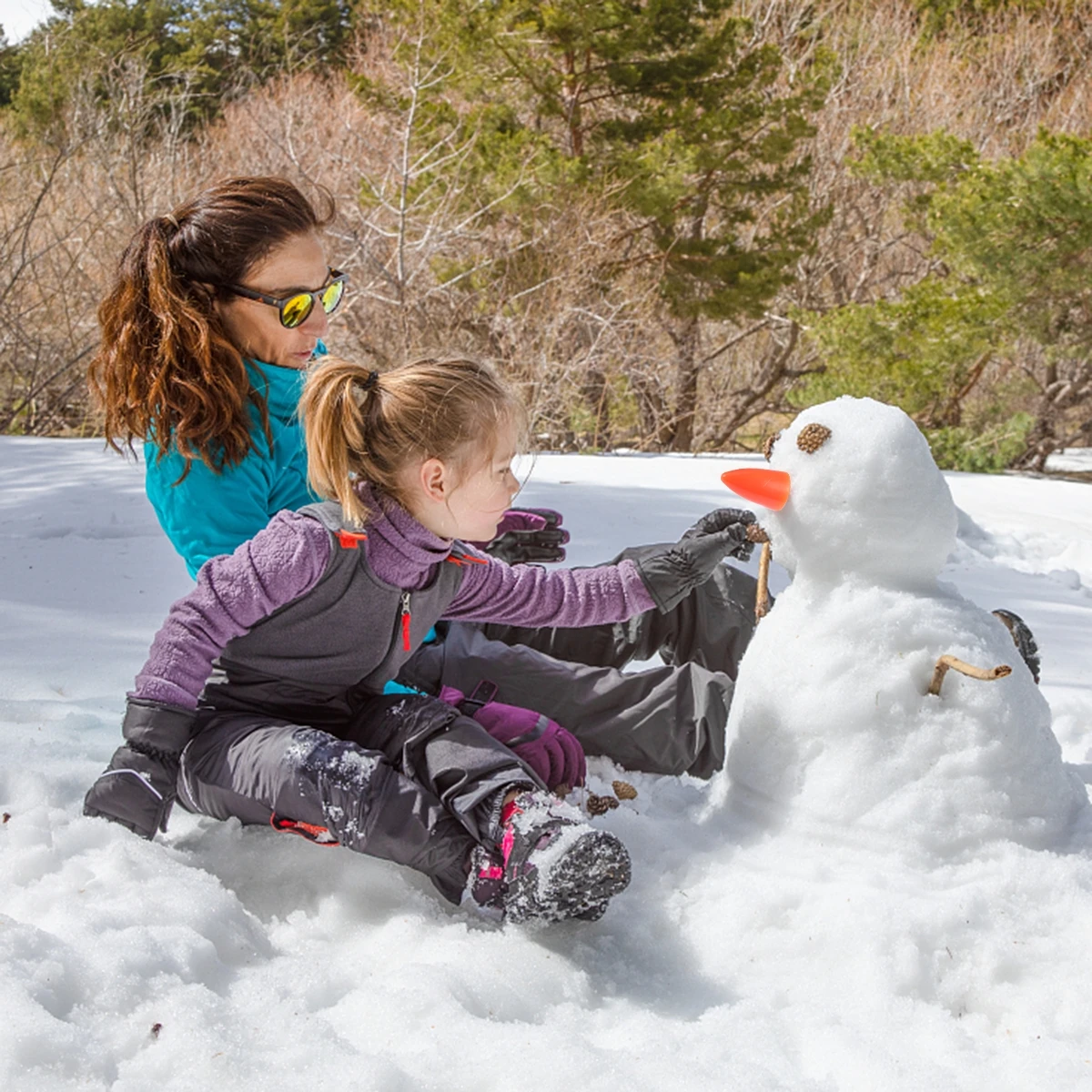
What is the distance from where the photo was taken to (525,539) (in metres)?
2.01

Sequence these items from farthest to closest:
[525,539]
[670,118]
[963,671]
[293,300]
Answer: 1. [670,118]
2. [525,539]
3. [293,300]
4. [963,671]

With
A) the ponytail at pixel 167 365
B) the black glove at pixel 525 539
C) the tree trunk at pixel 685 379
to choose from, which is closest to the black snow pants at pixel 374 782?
the ponytail at pixel 167 365

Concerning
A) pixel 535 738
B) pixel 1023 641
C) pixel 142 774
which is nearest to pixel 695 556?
pixel 535 738

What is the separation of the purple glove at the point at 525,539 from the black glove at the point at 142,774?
2.77ft

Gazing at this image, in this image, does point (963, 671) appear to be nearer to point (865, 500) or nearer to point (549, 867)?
point (865, 500)

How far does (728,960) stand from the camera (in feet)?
3.67

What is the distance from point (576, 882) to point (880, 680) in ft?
1.46

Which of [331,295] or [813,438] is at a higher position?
[331,295]

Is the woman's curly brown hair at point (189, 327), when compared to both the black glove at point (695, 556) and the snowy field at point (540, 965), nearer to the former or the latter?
the snowy field at point (540, 965)

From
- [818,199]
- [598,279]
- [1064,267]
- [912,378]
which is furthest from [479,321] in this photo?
[818,199]

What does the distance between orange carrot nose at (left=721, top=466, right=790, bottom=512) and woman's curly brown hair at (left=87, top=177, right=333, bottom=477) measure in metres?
0.74

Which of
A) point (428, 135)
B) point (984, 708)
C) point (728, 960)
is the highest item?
point (428, 135)

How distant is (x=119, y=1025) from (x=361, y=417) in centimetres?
78

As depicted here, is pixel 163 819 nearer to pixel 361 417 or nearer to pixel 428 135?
pixel 361 417
